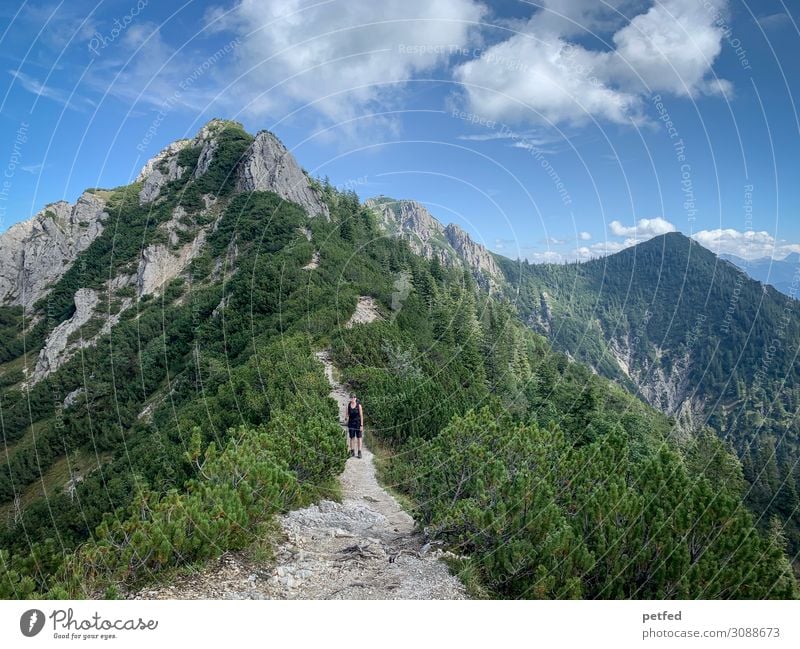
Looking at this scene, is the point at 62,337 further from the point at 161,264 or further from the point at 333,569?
the point at 333,569

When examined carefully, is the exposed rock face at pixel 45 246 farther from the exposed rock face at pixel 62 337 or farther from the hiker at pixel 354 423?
the hiker at pixel 354 423

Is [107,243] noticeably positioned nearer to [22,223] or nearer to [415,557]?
[22,223]

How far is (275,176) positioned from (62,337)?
3511 centimetres

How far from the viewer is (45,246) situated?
10162cm

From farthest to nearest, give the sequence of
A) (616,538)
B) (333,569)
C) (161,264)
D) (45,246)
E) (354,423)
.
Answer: (45,246) → (161,264) → (354,423) → (333,569) → (616,538)

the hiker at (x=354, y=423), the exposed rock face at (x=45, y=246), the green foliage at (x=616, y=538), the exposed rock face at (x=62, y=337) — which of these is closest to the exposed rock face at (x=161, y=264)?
the exposed rock face at (x=62, y=337)

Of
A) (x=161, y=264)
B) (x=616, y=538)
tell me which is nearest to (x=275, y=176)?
(x=161, y=264)

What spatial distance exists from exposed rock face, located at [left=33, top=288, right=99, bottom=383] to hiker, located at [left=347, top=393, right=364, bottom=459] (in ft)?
191

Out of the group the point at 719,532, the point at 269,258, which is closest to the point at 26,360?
the point at 269,258

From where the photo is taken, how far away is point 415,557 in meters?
6.94

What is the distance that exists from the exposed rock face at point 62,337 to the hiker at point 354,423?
58215 millimetres

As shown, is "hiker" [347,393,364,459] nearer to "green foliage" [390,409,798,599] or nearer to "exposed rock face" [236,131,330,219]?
"green foliage" [390,409,798,599]

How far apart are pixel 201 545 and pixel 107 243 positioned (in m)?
94.4

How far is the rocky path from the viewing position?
19.1 ft
